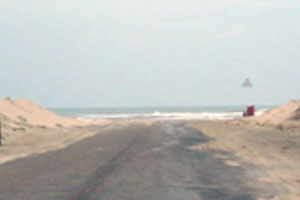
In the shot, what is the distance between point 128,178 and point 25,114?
32506mm

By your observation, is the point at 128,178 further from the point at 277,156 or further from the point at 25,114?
the point at 25,114

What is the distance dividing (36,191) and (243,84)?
33900mm

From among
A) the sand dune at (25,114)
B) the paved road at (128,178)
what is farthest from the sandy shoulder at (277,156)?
the sand dune at (25,114)

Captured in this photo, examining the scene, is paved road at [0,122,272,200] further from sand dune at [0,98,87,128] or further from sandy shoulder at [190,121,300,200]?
sand dune at [0,98,87,128]

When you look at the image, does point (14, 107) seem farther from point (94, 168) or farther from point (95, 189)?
point (95, 189)

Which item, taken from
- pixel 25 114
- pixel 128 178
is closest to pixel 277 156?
pixel 128 178

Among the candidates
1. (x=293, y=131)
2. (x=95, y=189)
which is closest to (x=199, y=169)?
(x=95, y=189)

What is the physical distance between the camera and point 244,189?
974cm

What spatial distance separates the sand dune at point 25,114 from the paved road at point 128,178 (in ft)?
64.3

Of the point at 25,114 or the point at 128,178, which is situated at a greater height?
the point at 25,114

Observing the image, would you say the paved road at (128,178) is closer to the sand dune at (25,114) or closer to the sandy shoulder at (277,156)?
the sandy shoulder at (277,156)

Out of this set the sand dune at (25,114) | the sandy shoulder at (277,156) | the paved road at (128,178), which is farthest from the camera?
the sand dune at (25,114)

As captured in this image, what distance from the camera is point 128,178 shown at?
10984mm

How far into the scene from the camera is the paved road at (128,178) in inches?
356
